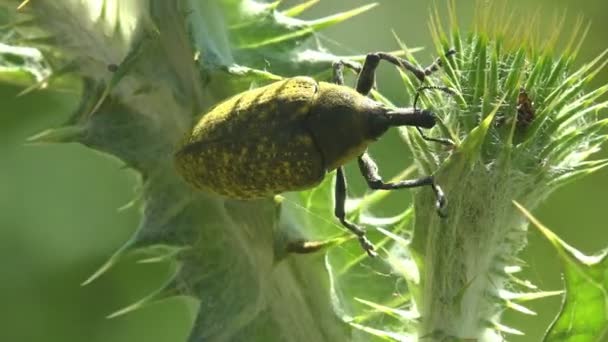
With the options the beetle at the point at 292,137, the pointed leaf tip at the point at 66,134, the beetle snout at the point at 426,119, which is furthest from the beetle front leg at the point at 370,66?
the pointed leaf tip at the point at 66,134

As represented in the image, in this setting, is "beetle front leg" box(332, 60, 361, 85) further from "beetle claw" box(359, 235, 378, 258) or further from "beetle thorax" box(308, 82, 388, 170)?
"beetle claw" box(359, 235, 378, 258)

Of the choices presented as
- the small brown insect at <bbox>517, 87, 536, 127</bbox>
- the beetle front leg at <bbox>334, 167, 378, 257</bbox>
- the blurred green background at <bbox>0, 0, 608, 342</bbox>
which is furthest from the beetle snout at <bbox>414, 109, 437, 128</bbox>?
the blurred green background at <bbox>0, 0, 608, 342</bbox>

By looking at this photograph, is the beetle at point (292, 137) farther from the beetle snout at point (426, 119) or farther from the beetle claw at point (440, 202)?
the beetle claw at point (440, 202)

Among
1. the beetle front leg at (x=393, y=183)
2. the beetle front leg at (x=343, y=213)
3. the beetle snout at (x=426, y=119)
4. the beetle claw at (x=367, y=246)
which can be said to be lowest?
the beetle claw at (x=367, y=246)

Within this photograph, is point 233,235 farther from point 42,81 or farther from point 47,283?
point 47,283

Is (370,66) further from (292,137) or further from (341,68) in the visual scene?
(292,137)

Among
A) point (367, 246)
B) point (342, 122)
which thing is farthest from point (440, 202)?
point (342, 122)
